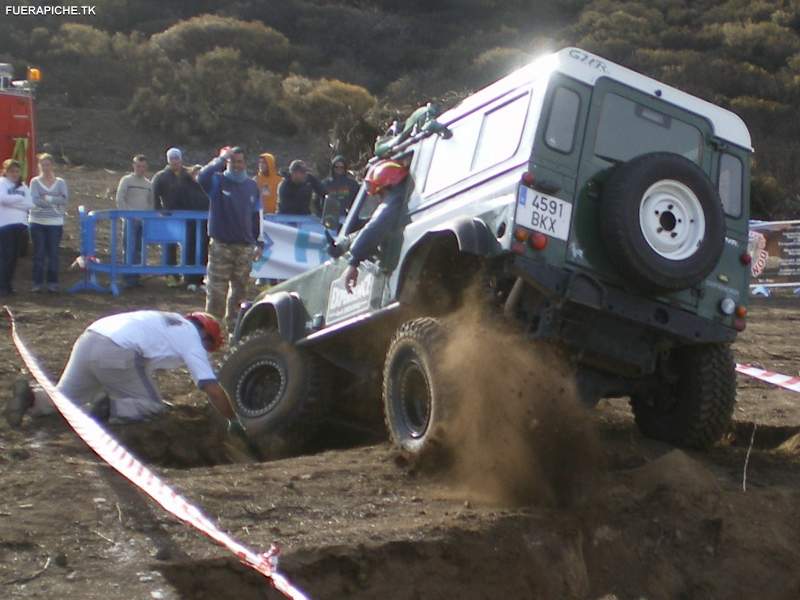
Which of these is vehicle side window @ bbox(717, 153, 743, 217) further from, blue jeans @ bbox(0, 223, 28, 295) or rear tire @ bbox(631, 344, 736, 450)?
blue jeans @ bbox(0, 223, 28, 295)

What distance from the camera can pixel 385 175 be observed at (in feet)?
27.6

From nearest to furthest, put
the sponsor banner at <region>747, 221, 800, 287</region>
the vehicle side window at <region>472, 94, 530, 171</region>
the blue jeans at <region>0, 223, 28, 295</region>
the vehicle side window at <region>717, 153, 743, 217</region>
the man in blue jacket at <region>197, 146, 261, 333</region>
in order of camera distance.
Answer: the vehicle side window at <region>472, 94, 530, 171</region> < the vehicle side window at <region>717, 153, 743, 217</region> < the man in blue jacket at <region>197, 146, 261, 333</region> < the blue jeans at <region>0, 223, 28, 295</region> < the sponsor banner at <region>747, 221, 800, 287</region>

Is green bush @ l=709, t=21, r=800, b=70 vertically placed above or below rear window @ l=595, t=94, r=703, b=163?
above

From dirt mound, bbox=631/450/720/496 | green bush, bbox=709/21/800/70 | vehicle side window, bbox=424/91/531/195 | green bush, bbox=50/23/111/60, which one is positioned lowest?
dirt mound, bbox=631/450/720/496

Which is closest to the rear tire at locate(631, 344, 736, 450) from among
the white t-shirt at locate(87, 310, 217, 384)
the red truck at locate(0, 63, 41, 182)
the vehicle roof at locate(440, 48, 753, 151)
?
the vehicle roof at locate(440, 48, 753, 151)

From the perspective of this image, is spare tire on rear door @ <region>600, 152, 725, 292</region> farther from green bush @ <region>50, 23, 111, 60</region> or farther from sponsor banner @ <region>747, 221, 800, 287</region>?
green bush @ <region>50, 23, 111, 60</region>

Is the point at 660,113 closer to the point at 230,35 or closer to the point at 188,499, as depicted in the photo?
the point at 188,499

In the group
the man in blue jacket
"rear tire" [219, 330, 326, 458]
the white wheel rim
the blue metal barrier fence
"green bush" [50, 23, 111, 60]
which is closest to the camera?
the white wheel rim

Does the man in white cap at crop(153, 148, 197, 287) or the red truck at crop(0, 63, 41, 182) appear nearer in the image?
the man in white cap at crop(153, 148, 197, 287)

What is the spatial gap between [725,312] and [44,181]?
9507 mm

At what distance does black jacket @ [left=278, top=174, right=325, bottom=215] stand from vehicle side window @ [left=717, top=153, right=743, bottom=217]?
863 cm

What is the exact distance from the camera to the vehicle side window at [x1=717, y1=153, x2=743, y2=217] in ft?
26.1

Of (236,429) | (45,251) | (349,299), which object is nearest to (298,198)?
(45,251)

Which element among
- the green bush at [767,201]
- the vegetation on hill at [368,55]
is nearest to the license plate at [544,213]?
the vegetation on hill at [368,55]
